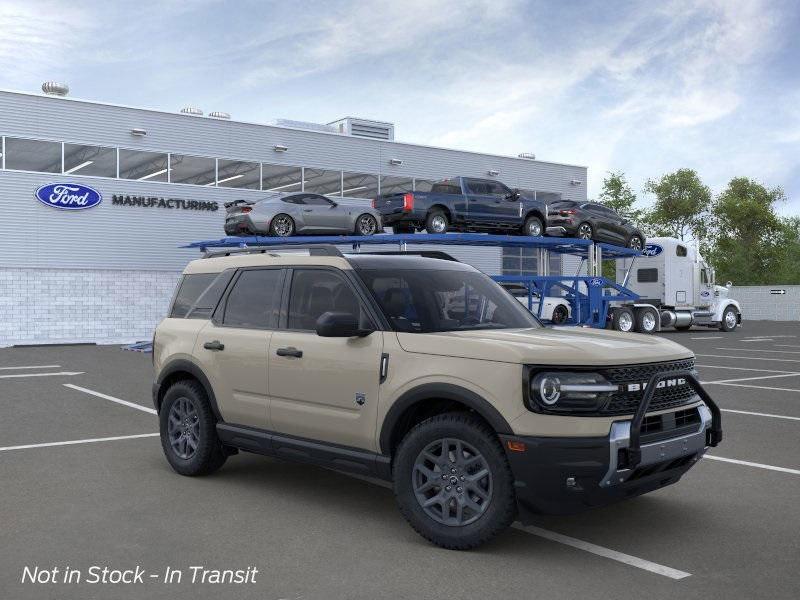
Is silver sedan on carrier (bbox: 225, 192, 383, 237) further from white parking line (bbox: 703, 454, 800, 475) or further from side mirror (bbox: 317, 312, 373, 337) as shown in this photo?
side mirror (bbox: 317, 312, 373, 337)

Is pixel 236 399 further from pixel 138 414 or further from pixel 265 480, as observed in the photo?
pixel 138 414

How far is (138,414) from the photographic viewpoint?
34.4 ft

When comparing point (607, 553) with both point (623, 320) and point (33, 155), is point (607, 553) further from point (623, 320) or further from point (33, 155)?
point (33, 155)

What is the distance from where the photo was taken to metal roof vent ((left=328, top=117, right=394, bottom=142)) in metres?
35.4

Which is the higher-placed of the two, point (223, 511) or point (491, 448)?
point (491, 448)

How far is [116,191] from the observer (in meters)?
28.8

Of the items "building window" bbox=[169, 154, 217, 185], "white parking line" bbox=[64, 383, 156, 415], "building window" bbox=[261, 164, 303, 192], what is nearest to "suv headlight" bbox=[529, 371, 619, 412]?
"white parking line" bbox=[64, 383, 156, 415]

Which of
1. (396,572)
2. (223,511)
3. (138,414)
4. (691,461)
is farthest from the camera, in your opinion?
(138,414)

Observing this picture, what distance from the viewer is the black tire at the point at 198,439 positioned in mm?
6730

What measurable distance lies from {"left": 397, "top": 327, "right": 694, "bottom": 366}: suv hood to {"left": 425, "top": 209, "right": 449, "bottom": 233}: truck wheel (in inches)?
675

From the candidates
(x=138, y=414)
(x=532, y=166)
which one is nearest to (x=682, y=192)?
(x=532, y=166)

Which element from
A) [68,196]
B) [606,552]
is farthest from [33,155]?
[606,552]

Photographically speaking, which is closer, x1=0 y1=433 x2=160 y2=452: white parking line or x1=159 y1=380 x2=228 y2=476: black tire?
x1=159 y1=380 x2=228 y2=476: black tire

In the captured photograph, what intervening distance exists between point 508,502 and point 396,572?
2.40 ft
